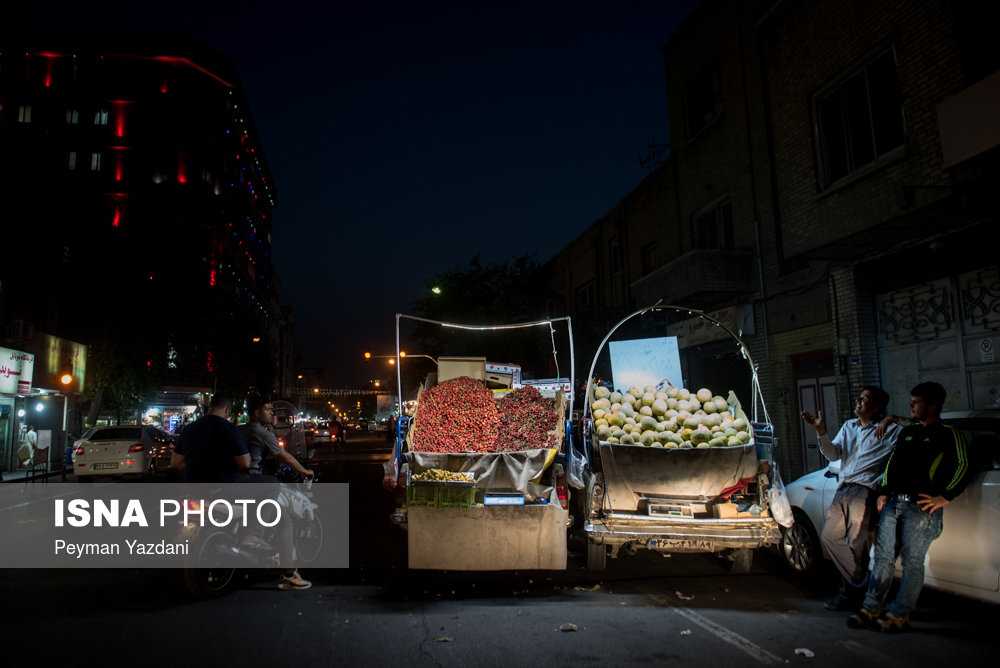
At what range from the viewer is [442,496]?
670cm

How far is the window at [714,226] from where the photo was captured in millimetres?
17469

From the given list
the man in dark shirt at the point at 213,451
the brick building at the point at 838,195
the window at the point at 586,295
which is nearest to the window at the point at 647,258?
the brick building at the point at 838,195

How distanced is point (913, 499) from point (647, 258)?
667 inches

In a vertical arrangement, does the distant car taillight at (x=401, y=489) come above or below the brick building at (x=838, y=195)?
below

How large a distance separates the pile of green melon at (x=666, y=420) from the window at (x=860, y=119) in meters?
7.00

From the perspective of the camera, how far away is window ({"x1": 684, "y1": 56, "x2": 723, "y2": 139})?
58.8 ft

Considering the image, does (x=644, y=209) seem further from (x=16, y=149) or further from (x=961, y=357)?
(x=16, y=149)

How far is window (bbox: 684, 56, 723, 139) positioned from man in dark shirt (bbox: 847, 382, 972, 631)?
13.8 m

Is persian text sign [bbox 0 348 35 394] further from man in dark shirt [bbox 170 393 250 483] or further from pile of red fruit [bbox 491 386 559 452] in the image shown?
pile of red fruit [bbox 491 386 559 452]

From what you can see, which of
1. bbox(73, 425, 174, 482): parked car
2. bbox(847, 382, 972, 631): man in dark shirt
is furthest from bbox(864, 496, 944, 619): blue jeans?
bbox(73, 425, 174, 482): parked car

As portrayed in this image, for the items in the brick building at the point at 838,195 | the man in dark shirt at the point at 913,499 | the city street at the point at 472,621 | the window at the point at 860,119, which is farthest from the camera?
the window at the point at 860,119

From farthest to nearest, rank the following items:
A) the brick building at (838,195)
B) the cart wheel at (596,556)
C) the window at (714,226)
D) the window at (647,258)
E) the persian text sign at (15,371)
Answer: the window at (647,258) < the persian text sign at (15,371) < the window at (714,226) < the brick building at (838,195) < the cart wheel at (596,556)

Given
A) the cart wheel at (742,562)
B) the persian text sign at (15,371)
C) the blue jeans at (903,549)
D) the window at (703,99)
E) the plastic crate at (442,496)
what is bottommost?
the cart wheel at (742,562)

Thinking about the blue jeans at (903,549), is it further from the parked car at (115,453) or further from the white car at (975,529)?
the parked car at (115,453)
